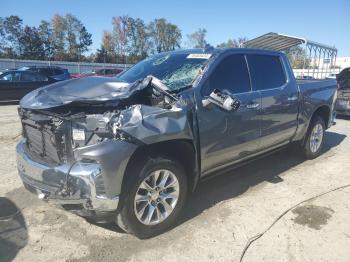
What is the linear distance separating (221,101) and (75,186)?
1722 millimetres

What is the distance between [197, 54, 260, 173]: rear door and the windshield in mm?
222

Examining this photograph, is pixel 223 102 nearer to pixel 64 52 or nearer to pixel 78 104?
pixel 78 104

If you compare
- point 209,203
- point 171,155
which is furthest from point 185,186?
point 209,203

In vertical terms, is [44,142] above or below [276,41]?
below

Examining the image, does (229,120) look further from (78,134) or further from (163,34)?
(163,34)

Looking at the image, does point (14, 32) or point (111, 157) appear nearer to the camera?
point (111, 157)

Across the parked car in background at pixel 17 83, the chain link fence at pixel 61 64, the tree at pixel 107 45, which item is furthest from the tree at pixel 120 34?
the parked car in background at pixel 17 83

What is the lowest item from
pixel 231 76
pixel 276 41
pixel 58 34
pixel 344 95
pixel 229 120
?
pixel 344 95

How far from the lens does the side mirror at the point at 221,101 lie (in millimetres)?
3648

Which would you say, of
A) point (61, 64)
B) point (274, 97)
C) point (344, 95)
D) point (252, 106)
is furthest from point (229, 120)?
point (61, 64)

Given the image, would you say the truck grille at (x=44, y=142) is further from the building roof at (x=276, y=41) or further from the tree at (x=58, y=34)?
the tree at (x=58, y=34)

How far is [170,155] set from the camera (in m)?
3.60

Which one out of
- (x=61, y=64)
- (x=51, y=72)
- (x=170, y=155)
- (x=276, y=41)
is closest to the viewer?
(x=170, y=155)

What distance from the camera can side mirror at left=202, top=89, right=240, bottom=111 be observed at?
12.0 ft
